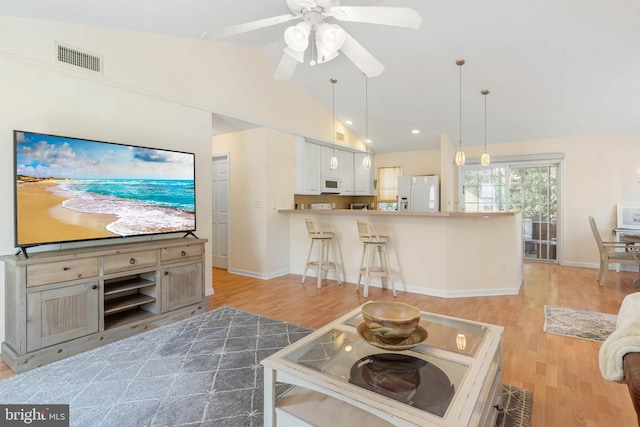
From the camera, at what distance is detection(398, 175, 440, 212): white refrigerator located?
263 inches

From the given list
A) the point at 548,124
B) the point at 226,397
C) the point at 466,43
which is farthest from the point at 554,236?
the point at 226,397

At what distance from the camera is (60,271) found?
2428 millimetres

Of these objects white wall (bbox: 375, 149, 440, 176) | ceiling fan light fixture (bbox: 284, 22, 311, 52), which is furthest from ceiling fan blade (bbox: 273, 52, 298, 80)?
white wall (bbox: 375, 149, 440, 176)

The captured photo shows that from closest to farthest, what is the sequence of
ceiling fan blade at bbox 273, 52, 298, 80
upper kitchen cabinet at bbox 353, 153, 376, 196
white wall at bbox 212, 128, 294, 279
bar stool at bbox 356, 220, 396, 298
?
ceiling fan blade at bbox 273, 52, 298, 80, bar stool at bbox 356, 220, 396, 298, white wall at bbox 212, 128, 294, 279, upper kitchen cabinet at bbox 353, 153, 376, 196

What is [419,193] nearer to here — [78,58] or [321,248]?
[321,248]

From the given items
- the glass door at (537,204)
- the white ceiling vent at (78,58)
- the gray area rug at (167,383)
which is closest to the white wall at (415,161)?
the glass door at (537,204)

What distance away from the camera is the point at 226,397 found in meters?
1.98

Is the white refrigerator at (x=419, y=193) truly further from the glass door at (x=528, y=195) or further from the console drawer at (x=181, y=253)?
the console drawer at (x=181, y=253)

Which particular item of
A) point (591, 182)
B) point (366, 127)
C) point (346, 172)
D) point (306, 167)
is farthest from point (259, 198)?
point (591, 182)

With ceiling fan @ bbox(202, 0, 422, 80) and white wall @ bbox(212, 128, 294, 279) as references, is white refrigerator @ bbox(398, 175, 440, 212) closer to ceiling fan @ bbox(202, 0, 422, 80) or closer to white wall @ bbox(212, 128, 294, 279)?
white wall @ bbox(212, 128, 294, 279)

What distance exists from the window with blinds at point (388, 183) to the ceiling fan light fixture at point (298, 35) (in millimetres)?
5803

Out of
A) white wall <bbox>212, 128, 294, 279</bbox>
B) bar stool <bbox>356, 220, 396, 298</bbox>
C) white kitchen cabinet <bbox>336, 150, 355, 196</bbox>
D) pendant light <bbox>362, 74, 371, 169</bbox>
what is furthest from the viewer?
white kitchen cabinet <bbox>336, 150, 355, 196</bbox>

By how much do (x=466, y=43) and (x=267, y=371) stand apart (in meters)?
4.31

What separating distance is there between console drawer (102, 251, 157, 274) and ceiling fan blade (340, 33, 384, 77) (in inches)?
100
